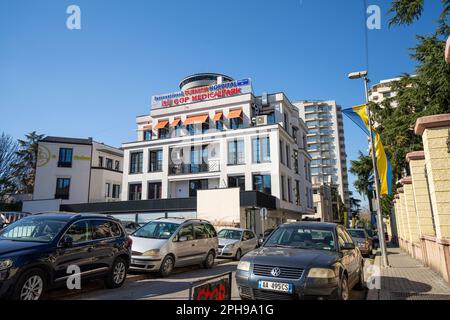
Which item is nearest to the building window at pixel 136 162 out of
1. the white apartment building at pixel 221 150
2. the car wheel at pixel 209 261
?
the white apartment building at pixel 221 150

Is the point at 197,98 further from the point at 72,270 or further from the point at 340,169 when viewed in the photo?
the point at 340,169

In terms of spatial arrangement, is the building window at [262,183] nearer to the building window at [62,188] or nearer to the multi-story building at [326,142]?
the building window at [62,188]

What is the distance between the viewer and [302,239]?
281 inches

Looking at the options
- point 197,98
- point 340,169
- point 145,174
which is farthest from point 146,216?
point 340,169

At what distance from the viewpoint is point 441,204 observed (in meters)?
8.41

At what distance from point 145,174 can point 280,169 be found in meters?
16.2

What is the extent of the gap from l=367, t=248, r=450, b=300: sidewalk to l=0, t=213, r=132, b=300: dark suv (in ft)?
20.2

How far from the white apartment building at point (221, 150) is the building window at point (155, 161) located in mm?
125

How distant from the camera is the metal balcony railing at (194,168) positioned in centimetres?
3538

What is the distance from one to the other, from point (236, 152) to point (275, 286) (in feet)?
96.3

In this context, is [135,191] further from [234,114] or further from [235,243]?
[235,243]

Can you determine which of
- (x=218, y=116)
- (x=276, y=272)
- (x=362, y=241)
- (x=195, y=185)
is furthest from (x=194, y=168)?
(x=276, y=272)

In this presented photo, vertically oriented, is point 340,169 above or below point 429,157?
above
